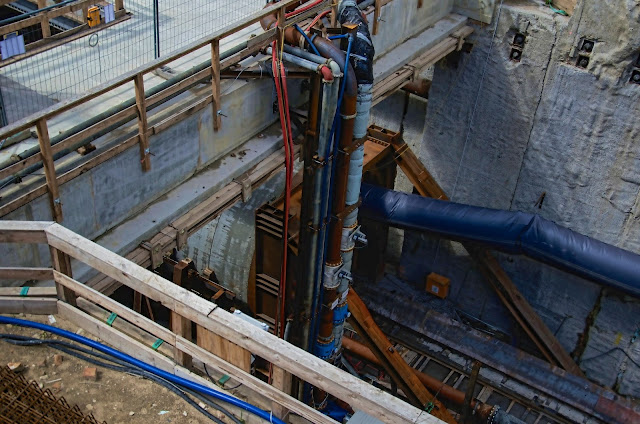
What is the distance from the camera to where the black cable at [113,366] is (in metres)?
6.03

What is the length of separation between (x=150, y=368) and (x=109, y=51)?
6.31 m

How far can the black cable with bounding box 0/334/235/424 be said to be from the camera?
603cm

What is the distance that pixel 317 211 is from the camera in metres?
10.8

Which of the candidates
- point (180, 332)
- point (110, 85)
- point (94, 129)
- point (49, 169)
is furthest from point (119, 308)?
point (110, 85)

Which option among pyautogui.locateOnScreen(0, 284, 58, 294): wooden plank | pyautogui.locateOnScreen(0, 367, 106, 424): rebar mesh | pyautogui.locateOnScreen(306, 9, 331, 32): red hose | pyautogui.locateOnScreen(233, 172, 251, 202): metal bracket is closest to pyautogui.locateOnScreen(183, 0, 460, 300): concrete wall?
pyautogui.locateOnScreen(306, 9, 331, 32): red hose

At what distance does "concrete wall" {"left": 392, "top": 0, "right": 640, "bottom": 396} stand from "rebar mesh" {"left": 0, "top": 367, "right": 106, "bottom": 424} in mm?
11301

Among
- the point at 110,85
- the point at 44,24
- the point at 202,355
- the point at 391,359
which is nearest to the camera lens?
the point at 202,355

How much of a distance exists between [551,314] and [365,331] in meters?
5.55

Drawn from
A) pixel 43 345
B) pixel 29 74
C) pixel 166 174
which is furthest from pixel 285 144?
pixel 43 345

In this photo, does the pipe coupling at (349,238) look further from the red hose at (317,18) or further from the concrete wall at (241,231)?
the red hose at (317,18)

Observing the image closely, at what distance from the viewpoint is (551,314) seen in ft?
52.5

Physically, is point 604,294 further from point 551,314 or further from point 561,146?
point 561,146

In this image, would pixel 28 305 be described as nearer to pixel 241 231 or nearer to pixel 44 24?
pixel 44 24

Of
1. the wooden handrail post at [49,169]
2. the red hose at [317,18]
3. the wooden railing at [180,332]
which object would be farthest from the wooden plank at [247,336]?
the red hose at [317,18]
